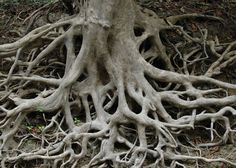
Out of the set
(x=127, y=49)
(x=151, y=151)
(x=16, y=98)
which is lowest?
(x=151, y=151)

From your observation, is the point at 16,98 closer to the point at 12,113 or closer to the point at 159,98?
the point at 12,113

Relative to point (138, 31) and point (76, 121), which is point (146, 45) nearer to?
point (138, 31)

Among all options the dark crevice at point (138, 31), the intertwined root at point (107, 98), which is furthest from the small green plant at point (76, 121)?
the dark crevice at point (138, 31)

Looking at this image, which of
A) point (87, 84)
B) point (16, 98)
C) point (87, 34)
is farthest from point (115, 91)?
point (16, 98)

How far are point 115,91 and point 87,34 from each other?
2.21 feet

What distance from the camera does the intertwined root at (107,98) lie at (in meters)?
5.28

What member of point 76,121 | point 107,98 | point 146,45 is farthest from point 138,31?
point 76,121

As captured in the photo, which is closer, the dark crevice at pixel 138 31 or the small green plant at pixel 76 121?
the small green plant at pixel 76 121

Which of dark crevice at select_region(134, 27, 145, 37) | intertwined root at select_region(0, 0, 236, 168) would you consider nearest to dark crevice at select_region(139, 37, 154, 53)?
intertwined root at select_region(0, 0, 236, 168)

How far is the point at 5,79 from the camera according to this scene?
623cm

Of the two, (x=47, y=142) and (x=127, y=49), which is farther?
(x=127, y=49)

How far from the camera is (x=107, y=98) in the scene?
5.93m

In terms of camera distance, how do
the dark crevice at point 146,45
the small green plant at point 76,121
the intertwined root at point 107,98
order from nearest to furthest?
the intertwined root at point 107,98 → the small green plant at point 76,121 → the dark crevice at point 146,45

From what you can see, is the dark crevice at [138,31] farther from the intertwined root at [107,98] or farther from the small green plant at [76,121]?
the small green plant at [76,121]
